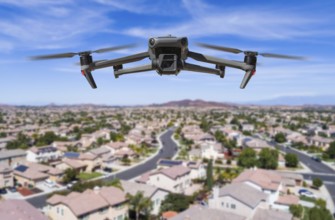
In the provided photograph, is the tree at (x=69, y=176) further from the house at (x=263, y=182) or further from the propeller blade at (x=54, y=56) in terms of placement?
the propeller blade at (x=54, y=56)

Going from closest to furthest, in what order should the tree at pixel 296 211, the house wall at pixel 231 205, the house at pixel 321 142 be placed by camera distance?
the house wall at pixel 231 205 < the tree at pixel 296 211 < the house at pixel 321 142

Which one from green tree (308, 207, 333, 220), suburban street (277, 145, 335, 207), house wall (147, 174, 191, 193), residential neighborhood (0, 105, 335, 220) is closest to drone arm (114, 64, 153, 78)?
residential neighborhood (0, 105, 335, 220)

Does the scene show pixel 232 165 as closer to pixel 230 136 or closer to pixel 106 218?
pixel 230 136

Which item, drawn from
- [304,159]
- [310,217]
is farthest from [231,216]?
[304,159]

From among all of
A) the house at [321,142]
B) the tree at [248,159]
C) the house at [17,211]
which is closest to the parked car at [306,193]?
the tree at [248,159]

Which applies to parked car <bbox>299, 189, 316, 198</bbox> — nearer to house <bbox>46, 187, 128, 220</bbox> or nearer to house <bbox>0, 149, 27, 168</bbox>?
house <bbox>46, 187, 128, 220</bbox>

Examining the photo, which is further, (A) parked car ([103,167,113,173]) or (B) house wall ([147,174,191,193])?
A: (A) parked car ([103,167,113,173])
